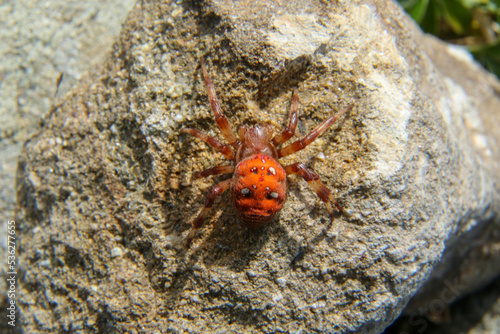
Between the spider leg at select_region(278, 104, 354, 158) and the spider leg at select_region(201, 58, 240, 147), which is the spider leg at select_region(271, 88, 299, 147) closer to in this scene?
the spider leg at select_region(278, 104, 354, 158)

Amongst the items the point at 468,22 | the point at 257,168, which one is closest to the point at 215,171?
the point at 257,168

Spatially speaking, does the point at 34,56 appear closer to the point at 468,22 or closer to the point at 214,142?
the point at 214,142

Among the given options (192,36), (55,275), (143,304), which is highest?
(192,36)

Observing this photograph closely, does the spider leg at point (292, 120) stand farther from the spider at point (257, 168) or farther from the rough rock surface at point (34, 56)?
the rough rock surface at point (34, 56)

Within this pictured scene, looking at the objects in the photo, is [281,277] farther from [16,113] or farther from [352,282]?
[16,113]

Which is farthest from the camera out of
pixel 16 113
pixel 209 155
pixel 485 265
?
pixel 485 265

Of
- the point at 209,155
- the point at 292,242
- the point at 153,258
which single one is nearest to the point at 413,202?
the point at 292,242
